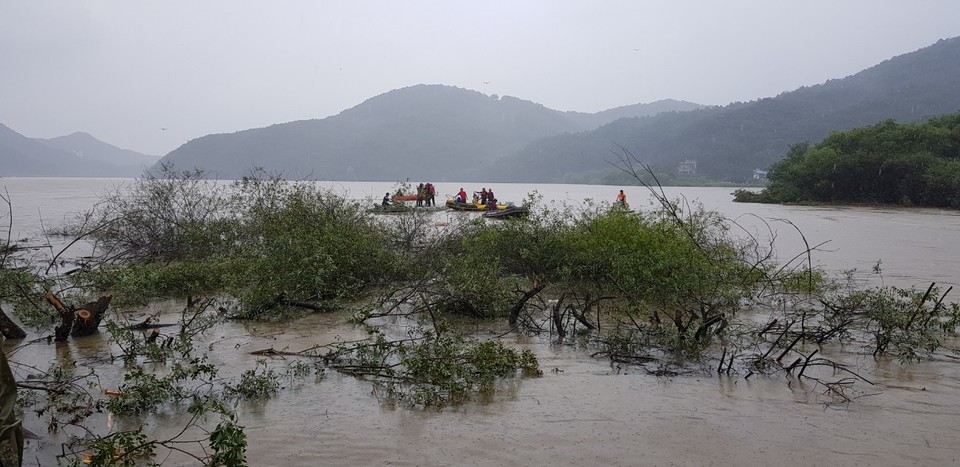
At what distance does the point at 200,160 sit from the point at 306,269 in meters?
163

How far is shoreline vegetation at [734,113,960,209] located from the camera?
4060 cm

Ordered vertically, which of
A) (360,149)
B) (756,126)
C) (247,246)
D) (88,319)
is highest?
(756,126)

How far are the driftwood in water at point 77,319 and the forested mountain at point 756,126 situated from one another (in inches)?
3372

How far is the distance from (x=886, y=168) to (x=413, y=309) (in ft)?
149

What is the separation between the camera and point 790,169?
5119 cm

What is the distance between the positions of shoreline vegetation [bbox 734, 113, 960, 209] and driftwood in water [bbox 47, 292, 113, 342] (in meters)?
46.3

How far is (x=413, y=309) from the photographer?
9680 mm

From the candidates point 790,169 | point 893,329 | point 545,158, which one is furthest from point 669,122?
point 893,329

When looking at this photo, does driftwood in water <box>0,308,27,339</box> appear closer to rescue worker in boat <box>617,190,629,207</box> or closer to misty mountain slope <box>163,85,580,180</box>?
rescue worker in boat <box>617,190,629,207</box>

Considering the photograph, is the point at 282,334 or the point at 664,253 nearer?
the point at 282,334

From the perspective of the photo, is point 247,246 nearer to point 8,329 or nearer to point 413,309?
point 413,309

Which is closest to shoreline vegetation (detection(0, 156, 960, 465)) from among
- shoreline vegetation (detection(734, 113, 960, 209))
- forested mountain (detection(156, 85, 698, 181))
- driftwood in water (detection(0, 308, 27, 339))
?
driftwood in water (detection(0, 308, 27, 339))

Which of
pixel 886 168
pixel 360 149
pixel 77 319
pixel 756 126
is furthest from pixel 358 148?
pixel 77 319

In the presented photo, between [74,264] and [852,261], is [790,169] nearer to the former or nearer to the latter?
[852,261]
